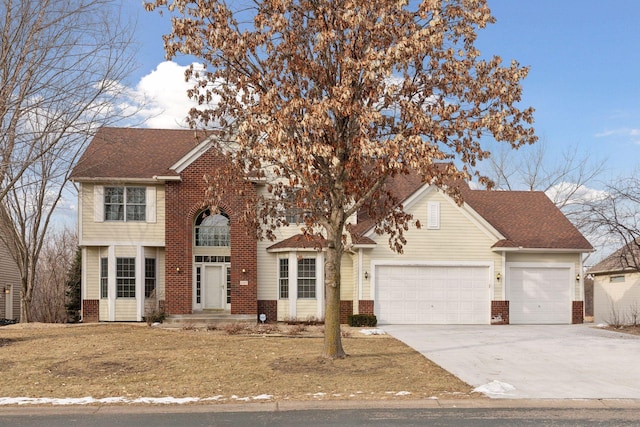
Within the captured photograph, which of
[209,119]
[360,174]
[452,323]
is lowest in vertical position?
[452,323]

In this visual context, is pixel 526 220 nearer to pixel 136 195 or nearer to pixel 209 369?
pixel 136 195

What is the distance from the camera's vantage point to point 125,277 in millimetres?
24375

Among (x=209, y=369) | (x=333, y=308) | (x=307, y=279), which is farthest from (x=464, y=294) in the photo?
(x=209, y=369)

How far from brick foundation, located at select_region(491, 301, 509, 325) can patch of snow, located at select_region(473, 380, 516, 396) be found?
44.9 feet

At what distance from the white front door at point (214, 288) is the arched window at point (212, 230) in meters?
0.94

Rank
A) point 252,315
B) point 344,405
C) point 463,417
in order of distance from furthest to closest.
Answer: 1. point 252,315
2. point 344,405
3. point 463,417

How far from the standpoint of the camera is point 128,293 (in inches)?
960

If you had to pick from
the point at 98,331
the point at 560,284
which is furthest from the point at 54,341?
the point at 560,284

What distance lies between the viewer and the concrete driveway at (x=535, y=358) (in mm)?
10891

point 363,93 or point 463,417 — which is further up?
point 363,93

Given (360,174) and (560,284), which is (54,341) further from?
(560,284)

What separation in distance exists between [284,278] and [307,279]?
0.90 m

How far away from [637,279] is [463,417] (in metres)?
24.3

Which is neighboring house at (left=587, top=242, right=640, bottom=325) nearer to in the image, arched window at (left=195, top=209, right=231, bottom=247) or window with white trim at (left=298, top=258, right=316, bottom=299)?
window with white trim at (left=298, top=258, right=316, bottom=299)
